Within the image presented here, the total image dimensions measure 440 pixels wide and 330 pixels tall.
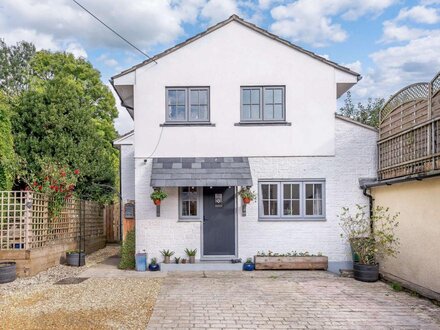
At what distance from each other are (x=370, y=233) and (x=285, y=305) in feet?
14.0

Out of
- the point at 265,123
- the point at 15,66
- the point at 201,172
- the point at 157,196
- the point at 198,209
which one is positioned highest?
the point at 15,66

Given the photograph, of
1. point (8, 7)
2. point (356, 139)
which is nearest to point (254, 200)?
point (356, 139)

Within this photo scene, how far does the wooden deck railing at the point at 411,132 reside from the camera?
23.7 ft

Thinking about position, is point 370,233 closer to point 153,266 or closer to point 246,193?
point 246,193

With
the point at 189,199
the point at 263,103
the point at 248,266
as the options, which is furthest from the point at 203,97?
the point at 248,266

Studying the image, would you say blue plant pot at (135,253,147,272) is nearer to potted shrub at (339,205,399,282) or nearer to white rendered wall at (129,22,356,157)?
white rendered wall at (129,22,356,157)

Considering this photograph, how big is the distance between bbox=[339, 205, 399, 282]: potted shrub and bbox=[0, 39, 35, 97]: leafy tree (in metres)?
31.1

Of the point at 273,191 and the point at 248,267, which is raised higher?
the point at 273,191

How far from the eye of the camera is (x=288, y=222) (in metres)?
10.3

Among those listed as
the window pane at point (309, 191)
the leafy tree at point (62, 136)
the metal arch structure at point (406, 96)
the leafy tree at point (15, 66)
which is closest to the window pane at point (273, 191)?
the window pane at point (309, 191)

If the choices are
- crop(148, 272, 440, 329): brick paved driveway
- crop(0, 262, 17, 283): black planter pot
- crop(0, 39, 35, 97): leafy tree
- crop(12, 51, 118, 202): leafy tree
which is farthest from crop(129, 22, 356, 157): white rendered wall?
crop(0, 39, 35, 97): leafy tree

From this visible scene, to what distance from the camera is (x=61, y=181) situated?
10883mm

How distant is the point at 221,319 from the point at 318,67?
748cm

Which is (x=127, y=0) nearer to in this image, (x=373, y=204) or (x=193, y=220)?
(x=193, y=220)
